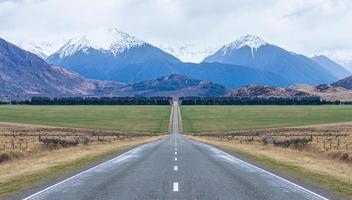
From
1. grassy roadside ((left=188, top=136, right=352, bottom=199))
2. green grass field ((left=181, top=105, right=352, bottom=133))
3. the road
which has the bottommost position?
grassy roadside ((left=188, top=136, right=352, bottom=199))

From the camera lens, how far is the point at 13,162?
39.4 metres

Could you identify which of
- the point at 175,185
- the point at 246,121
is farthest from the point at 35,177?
the point at 246,121

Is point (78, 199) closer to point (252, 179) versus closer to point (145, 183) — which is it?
point (145, 183)

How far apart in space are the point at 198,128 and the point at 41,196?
418 feet

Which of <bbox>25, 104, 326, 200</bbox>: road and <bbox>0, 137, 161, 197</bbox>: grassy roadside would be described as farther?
<bbox>0, 137, 161, 197</bbox>: grassy roadside

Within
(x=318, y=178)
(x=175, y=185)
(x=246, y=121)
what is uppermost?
(x=246, y=121)

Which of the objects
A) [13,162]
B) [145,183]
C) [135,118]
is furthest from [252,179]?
[135,118]

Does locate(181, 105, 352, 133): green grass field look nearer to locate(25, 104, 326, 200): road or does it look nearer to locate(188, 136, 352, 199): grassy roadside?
locate(188, 136, 352, 199): grassy roadside

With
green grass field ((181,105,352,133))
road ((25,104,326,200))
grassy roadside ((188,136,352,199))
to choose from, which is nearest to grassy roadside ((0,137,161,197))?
road ((25,104,326,200))

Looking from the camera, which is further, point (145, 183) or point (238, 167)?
point (238, 167)

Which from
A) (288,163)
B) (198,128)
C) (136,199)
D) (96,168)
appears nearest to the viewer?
(136,199)

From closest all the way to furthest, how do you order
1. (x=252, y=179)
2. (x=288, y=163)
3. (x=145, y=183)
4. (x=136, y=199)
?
(x=136, y=199) → (x=145, y=183) → (x=252, y=179) → (x=288, y=163)

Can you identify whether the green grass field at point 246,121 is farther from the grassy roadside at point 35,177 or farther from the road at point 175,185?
the road at point 175,185

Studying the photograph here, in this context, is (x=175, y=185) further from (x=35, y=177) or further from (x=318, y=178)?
(x=318, y=178)
